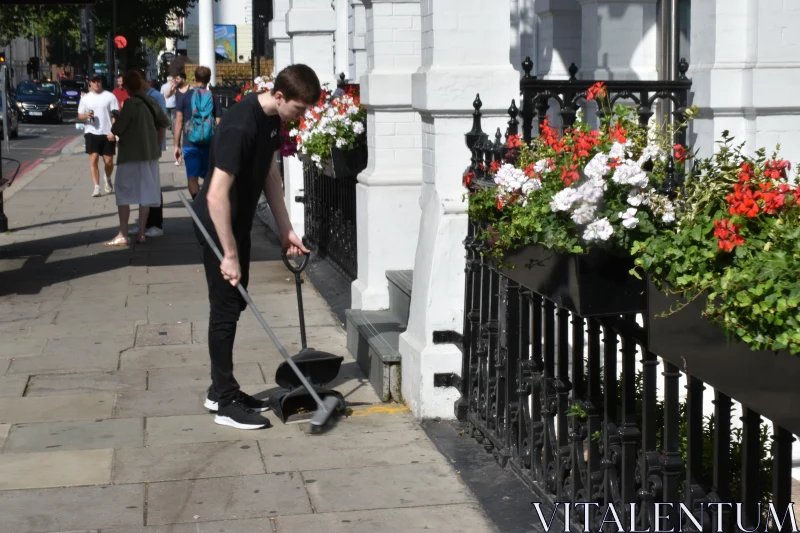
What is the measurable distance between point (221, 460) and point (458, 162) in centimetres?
199

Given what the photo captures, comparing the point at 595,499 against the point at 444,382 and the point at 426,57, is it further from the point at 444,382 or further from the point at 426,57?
the point at 426,57

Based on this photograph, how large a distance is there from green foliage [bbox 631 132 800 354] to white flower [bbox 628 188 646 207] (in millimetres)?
119

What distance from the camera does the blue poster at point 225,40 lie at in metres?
49.5

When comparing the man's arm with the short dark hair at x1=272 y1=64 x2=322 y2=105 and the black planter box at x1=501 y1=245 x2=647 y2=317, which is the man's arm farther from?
the black planter box at x1=501 y1=245 x2=647 y2=317

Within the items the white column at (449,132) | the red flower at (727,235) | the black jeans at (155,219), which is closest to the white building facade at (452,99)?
the white column at (449,132)

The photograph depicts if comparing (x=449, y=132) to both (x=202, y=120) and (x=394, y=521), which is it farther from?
(x=202, y=120)

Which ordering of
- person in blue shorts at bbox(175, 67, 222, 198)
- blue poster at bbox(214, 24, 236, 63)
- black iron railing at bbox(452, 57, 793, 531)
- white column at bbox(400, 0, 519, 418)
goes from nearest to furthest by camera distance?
black iron railing at bbox(452, 57, 793, 531)
white column at bbox(400, 0, 519, 418)
person in blue shorts at bbox(175, 67, 222, 198)
blue poster at bbox(214, 24, 236, 63)

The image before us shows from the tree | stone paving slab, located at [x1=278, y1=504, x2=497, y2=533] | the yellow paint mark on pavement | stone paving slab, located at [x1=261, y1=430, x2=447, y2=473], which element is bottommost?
stone paving slab, located at [x1=278, y1=504, x2=497, y2=533]

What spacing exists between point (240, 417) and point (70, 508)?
50.4 inches

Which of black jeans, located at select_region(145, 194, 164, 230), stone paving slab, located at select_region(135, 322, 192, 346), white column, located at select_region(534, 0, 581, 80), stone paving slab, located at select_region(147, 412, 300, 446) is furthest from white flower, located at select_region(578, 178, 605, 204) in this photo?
black jeans, located at select_region(145, 194, 164, 230)

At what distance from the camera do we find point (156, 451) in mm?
5754

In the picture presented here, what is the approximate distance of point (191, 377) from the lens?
7234mm

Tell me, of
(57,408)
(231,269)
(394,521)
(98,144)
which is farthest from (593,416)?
(98,144)

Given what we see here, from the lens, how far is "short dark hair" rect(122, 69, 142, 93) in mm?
12344
